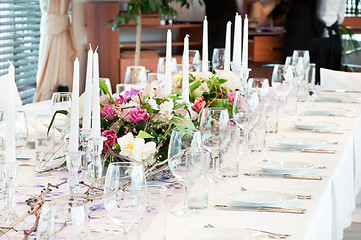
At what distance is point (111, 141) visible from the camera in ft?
5.77

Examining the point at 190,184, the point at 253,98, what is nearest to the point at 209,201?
the point at 190,184

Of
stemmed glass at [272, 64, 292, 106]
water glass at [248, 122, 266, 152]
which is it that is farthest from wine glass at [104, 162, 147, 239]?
stemmed glass at [272, 64, 292, 106]

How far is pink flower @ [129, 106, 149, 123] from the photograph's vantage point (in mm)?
1847

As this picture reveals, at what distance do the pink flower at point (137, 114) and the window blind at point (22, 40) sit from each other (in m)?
3.83

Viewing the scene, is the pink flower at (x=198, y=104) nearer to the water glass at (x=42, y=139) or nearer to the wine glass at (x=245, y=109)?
the wine glass at (x=245, y=109)

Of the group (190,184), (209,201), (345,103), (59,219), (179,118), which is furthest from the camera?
(345,103)

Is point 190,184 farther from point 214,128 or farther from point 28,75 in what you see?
point 28,75

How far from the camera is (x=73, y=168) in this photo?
154 cm

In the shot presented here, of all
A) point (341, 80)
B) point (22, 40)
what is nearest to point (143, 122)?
point (341, 80)

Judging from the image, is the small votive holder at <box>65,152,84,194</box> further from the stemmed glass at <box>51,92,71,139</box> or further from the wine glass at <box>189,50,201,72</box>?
the wine glass at <box>189,50,201,72</box>

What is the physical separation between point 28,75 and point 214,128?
447 cm

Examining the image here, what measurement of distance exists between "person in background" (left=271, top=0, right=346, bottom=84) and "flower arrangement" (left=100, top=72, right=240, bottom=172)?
4.60 m

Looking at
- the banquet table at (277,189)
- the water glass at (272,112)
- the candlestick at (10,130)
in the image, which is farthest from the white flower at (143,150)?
the water glass at (272,112)

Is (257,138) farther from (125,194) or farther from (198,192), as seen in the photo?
(125,194)
